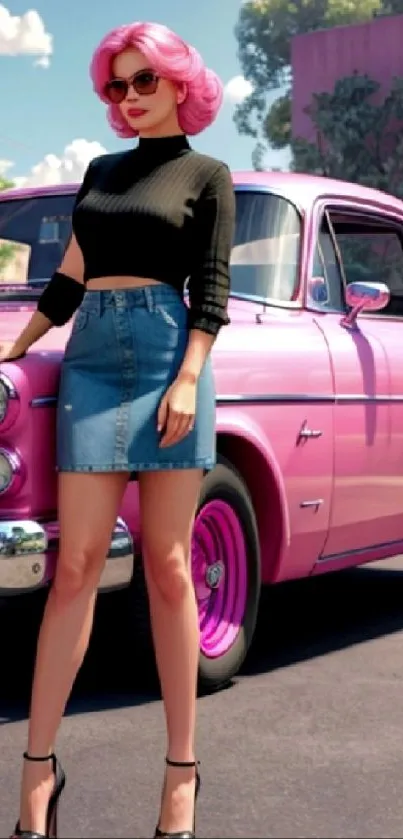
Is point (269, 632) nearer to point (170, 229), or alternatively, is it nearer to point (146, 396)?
point (146, 396)

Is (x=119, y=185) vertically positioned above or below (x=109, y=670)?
above

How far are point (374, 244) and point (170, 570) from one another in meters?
4.25

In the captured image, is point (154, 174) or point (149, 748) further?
point (149, 748)

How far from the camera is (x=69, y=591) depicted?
3.30m

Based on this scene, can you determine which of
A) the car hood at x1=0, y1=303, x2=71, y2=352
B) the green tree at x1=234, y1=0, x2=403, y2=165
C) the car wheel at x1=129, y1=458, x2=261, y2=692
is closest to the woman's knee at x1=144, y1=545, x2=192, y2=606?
the car hood at x1=0, y1=303, x2=71, y2=352

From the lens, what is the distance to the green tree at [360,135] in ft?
153

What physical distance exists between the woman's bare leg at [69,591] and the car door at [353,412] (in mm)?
2430

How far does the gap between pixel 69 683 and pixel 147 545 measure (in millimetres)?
341

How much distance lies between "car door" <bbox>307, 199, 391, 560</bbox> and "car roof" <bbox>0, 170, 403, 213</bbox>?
73mm

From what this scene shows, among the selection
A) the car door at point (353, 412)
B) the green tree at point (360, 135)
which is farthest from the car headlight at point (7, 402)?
the green tree at point (360, 135)

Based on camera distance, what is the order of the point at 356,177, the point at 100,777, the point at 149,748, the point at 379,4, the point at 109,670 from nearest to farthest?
the point at 100,777 < the point at 149,748 < the point at 109,670 < the point at 356,177 < the point at 379,4

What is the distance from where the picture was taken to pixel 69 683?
3.31 meters

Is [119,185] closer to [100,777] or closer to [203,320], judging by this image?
[203,320]

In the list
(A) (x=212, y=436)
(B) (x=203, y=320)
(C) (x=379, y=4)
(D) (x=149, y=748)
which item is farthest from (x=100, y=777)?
(C) (x=379, y=4)
